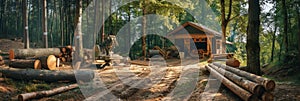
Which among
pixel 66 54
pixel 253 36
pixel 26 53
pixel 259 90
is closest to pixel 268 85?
pixel 259 90

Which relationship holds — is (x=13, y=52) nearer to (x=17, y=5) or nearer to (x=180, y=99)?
(x=180, y=99)

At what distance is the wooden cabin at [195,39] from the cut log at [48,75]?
15.7 metres

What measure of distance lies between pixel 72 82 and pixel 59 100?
2338mm

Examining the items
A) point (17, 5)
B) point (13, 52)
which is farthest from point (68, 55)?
point (17, 5)

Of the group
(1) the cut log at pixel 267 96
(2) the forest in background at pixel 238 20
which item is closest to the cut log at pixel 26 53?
(2) the forest in background at pixel 238 20

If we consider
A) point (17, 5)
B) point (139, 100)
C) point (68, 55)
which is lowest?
point (139, 100)

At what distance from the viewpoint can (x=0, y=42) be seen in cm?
3222

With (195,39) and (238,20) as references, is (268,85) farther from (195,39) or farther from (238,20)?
Answer: (195,39)

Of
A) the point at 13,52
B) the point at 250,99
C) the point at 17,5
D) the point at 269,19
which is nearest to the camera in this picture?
the point at 250,99

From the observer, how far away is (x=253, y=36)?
775 centimetres

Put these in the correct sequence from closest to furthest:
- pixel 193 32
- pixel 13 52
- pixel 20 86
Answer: pixel 20 86 < pixel 13 52 < pixel 193 32

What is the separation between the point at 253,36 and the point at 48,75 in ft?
24.2

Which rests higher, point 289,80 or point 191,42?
point 191,42

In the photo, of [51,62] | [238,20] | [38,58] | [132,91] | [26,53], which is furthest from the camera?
[238,20]
